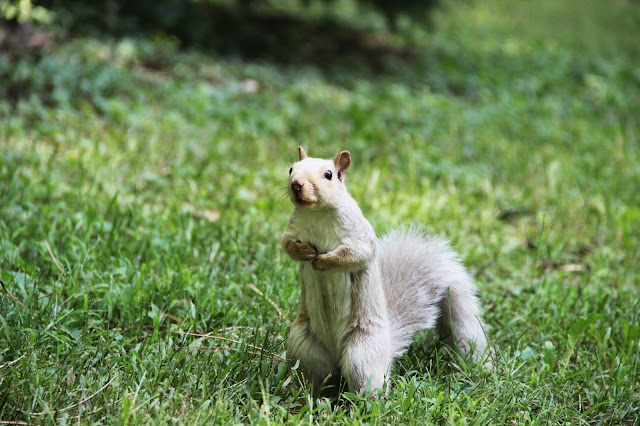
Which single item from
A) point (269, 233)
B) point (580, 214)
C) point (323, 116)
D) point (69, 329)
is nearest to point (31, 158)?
point (269, 233)

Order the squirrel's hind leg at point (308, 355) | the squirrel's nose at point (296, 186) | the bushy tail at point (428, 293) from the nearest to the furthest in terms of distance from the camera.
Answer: the squirrel's nose at point (296, 186) < the squirrel's hind leg at point (308, 355) < the bushy tail at point (428, 293)

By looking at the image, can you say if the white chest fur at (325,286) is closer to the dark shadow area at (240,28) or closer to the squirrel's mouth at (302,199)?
the squirrel's mouth at (302,199)

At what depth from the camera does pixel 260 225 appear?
3359 millimetres

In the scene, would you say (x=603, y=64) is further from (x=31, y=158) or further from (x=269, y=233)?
(x=31, y=158)

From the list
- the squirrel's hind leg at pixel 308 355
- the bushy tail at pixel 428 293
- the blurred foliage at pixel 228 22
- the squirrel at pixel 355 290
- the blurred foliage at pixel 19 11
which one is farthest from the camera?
the blurred foliage at pixel 228 22

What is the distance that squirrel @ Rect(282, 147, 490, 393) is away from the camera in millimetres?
1977

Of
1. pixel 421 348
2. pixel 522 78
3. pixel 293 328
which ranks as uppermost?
pixel 522 78

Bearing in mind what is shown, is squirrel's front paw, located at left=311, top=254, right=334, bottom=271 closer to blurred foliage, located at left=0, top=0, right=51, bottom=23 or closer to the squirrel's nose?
the squirrel's nose

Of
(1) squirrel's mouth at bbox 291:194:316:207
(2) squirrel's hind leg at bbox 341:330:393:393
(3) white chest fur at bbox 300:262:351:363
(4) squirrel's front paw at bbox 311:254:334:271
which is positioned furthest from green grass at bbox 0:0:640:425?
(1) squirrel's mouth at bbox 291:194:316:207

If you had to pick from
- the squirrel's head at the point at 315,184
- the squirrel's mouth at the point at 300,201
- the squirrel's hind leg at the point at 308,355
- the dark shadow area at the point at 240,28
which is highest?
the dark shadow area at the point at 240,28

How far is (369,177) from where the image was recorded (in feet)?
13.6

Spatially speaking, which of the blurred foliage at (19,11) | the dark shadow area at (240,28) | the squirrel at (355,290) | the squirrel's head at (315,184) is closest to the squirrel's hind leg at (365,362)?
the squirrel at (355,290)

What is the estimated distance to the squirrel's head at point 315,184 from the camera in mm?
1884

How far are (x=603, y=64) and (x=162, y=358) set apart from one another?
7915mm
